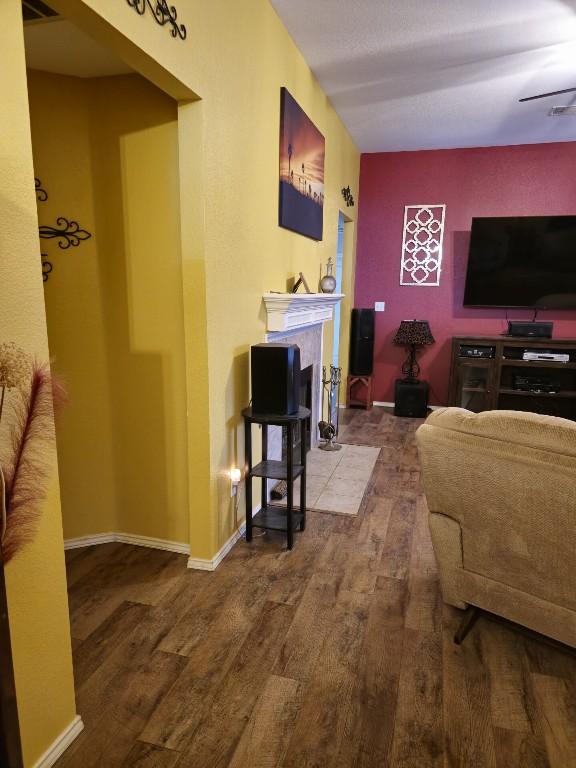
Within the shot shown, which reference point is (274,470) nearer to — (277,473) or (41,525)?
(277,473)

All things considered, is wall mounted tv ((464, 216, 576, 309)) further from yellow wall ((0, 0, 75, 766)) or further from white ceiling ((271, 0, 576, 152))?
yellow wall ((0, 0, 75, 766))

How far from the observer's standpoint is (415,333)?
523cm

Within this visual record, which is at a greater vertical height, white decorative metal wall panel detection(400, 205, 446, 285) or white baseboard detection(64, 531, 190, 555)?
white decorative metal wall panel detection(400, 205, 446, 285)

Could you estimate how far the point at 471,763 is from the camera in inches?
56.0

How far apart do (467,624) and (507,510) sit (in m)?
0.59

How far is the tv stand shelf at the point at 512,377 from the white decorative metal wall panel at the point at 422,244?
89 cm

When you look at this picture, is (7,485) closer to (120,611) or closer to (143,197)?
(120,611)

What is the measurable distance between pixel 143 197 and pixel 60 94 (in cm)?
57

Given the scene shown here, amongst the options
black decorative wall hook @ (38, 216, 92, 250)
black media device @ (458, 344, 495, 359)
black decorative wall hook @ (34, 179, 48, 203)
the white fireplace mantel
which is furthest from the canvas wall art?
black media device @ (458, 344, 495, 359)

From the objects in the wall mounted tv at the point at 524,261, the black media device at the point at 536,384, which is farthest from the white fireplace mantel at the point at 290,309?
the black media device at the point at 536,384

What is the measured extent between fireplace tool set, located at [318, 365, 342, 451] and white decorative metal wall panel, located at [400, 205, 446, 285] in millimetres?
1678

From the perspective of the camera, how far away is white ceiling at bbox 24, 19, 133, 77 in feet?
6.08

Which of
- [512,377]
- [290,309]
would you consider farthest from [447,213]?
[290,309]

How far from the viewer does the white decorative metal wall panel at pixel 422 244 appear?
5367mm
